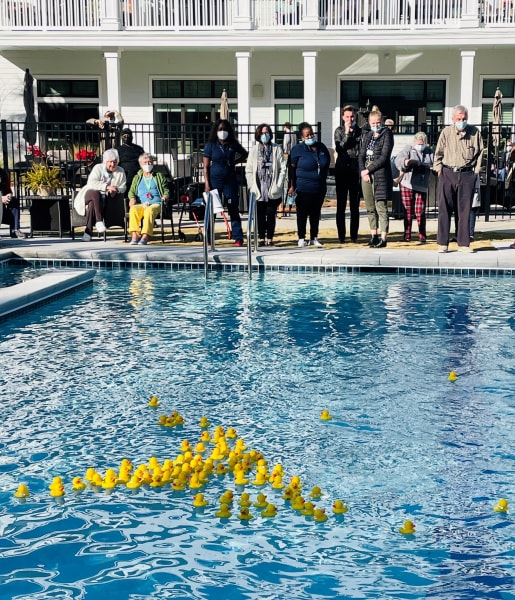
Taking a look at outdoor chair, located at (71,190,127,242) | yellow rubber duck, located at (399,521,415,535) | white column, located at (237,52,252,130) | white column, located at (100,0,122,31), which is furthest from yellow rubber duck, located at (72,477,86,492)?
white column, located at (100,0,122,31)

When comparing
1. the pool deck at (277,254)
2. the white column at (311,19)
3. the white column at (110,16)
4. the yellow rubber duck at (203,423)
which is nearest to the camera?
the yellow rubber duck at (203,423)

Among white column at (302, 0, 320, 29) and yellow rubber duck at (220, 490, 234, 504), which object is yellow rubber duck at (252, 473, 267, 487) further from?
white column at (302, 0, 320, 29)

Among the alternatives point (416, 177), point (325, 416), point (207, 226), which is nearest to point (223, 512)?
point (325, 416)

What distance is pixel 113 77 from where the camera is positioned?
26656mm

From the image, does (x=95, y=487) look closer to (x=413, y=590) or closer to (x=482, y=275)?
(x=413, y=590)

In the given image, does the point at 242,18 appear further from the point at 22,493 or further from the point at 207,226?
the point at 22,493

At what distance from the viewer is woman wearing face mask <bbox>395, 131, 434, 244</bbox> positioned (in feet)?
45.8

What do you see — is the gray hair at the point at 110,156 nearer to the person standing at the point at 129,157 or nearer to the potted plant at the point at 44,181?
the person standing at the point at 129,157

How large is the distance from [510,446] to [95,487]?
8.79 feet

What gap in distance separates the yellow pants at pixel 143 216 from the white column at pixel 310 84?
43.4 ft

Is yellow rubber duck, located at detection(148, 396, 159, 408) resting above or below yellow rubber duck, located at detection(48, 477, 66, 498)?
above

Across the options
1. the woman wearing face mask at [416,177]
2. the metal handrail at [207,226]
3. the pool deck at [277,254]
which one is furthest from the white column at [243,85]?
the metal handrail at [207,226]

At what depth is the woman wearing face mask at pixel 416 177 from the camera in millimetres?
13961

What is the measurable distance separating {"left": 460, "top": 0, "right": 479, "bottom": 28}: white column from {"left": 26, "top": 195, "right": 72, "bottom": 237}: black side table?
49.2 feet
